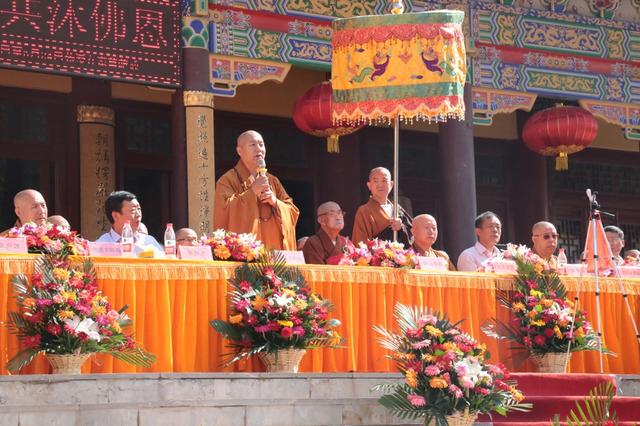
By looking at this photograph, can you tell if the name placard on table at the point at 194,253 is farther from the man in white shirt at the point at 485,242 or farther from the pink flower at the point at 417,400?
the man in white shirt at the point at 485,242

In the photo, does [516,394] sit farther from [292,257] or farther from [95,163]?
[95,163]

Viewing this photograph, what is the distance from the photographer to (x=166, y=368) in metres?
7.34

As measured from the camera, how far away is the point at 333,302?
801 centimetres

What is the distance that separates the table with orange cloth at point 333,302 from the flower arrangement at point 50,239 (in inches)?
4.8

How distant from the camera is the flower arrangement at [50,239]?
712 centimetres

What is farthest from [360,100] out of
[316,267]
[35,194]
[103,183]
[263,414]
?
[103,183]

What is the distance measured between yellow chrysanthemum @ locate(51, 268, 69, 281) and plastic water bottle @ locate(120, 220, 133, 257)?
1.84 feet

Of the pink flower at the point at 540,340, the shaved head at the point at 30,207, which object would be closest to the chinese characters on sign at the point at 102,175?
the shaved head at the point at 30,207

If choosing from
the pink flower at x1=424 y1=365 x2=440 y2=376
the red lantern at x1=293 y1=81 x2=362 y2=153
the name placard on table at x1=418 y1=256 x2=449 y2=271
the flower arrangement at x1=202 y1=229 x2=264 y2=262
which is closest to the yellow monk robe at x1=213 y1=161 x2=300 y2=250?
the flower arrangement at x1=202 y1=229 x2=264 y2=262

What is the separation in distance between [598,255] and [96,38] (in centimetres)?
407

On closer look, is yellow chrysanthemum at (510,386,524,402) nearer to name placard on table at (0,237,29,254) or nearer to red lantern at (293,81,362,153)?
name placard on table at (0,237,29,254)

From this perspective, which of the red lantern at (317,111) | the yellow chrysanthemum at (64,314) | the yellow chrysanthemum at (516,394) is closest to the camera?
the yellow chrysanthemum at (64,314)

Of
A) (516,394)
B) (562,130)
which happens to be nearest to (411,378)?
(516,394)

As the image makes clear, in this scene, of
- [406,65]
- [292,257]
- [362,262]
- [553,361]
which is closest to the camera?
[292,257]
